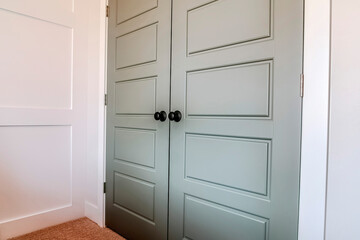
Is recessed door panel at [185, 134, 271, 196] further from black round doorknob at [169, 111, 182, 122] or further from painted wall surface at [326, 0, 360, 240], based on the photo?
painted wall surface at [326, 0, 360, 240]

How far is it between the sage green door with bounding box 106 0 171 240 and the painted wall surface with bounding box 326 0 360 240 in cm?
87

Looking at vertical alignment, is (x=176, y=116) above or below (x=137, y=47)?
below

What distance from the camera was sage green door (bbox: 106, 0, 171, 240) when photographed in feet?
4.72

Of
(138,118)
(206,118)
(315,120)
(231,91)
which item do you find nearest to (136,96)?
(138,118)

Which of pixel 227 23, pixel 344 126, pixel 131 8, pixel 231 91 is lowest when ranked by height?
pixel 344 126

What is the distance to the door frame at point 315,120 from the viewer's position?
830 mm

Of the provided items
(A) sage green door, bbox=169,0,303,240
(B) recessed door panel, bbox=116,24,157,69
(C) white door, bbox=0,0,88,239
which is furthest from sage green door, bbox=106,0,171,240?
(C) white door, bbox=0,0,88,239

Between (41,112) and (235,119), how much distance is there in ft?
5.00

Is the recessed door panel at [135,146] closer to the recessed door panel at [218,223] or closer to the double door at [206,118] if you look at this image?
the double door at [206,118]

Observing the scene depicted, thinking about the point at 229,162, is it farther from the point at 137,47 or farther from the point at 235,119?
the point at 137,47

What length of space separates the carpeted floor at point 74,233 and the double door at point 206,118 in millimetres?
110

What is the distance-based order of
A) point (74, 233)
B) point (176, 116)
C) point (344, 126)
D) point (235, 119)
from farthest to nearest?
point (74, 233) < point (176, 116) < point (235, 119) < point (344, 126)

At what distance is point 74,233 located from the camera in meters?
1.71

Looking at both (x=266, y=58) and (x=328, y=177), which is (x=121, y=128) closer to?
(x=266, y=58)
